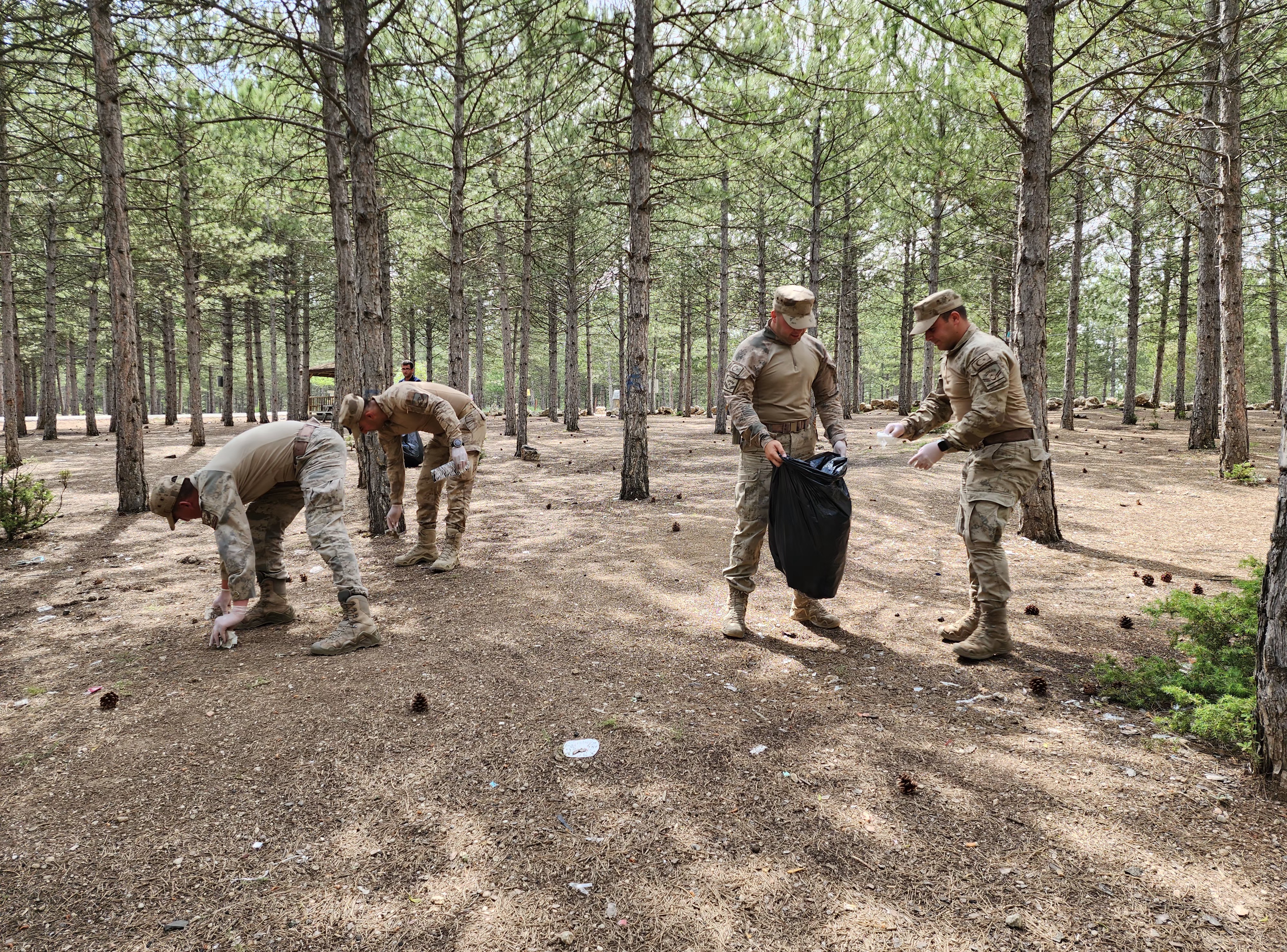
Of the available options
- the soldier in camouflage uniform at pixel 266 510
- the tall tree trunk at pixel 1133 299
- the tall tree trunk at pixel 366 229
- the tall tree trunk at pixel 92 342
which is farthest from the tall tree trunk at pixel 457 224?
the tall tree trunk at pixel 1133 299

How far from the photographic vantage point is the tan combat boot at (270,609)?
189 inches

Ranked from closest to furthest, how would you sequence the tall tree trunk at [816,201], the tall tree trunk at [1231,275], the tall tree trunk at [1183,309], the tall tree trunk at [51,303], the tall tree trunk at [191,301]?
the tall tree trunk at [1231,275] < the tall tree trunk at [816,201] < the tall tree trunk at [191,301] < the tall tree trunk at [51,303] < the tall tree trunk at [1183,309]

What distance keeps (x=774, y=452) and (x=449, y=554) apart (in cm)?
368

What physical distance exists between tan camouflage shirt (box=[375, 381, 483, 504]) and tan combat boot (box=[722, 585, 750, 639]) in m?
2.70

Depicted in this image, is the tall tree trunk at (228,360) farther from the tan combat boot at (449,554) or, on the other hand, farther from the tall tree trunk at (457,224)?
the tan combat boot at (449,554)

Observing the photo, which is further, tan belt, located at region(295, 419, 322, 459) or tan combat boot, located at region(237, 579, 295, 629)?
tan combat boot, located at region(237, 579, 295, 629)

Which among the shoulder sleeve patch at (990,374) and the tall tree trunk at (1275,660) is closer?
the tall tree trunk at (1275,660)

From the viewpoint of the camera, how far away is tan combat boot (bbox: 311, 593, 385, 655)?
4.24 meters

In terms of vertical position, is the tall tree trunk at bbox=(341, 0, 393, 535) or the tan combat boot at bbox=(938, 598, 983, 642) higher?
the tall tree trunk at bbox=(341, 0, 393, 535)

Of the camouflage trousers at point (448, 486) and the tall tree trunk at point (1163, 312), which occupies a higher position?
the tall tree trunk at point (1163, 312)

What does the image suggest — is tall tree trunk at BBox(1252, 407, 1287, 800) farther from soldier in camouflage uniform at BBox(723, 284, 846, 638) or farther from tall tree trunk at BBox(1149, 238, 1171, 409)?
tall tree trunk at BBox(1149, 238, 1171, 409)

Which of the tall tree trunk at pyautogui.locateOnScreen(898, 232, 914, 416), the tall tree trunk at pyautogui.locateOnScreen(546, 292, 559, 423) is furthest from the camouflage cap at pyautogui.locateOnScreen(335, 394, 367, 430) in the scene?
the tall tree trunk at pyautogui.locateOnScreen(898, 232, 914, 416)

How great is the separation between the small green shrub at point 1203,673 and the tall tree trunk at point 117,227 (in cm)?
1048

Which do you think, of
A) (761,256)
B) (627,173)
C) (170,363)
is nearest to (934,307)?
(627,173)
